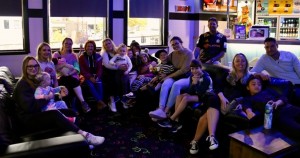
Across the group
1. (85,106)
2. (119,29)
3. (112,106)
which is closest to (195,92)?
(112,106)

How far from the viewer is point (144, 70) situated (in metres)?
5.44

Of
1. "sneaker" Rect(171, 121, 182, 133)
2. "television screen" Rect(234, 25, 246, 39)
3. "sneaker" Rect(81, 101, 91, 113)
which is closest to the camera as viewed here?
"sneaker" Rect(171, 121, 182, 133)

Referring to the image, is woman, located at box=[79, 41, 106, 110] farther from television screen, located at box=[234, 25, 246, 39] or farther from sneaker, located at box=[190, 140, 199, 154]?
television screen, located at box=[234, 25, 246, 39]

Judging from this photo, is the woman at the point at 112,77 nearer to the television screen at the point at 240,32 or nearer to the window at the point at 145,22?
the window at the point at 145,22

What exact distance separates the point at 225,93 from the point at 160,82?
117cm

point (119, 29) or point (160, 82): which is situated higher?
point (119, 29)

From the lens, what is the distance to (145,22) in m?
7.27

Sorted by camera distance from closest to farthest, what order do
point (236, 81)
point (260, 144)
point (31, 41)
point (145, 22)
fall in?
point (260, 144) < point (236, 81) < point (31, 41) < point (145, 22)

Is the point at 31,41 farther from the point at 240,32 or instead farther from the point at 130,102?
the point at 240,32

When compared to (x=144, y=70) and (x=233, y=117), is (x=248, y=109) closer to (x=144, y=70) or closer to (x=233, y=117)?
(x=233, y=117)

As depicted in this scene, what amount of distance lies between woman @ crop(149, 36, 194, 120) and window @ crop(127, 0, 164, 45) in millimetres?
2498

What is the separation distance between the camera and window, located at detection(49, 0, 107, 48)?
242 inches

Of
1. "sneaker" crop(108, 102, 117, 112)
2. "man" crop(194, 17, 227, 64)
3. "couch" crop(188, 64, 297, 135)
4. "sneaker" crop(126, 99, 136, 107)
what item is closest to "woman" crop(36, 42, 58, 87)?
"sneaker" crop(108, 102, 117, 112)

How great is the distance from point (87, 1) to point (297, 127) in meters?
4.80
